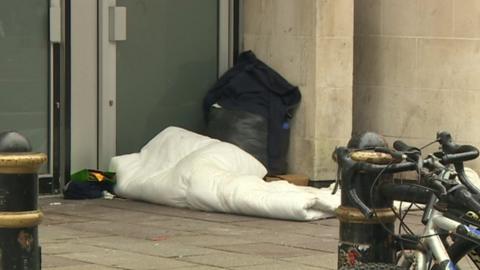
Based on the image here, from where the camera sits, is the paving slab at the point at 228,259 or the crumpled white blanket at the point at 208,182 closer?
the paving slab at the point at 228,259

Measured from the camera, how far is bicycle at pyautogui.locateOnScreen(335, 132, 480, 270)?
5.11m

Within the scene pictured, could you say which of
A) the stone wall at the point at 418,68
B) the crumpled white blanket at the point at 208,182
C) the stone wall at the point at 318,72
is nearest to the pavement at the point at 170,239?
the crumpled white blanket at the point at 208,182

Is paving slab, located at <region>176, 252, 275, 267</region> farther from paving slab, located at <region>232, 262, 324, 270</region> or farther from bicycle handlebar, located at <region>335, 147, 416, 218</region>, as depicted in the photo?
bicycle handlebar, located at <region>335, 147, 416, 218</region>

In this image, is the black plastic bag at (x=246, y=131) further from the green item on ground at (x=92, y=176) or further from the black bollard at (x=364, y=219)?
the black bollard at (x=364, y=219)

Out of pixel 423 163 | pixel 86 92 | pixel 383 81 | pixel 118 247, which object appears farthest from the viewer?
pixel 383 81

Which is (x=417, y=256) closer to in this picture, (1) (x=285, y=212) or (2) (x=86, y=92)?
(1) (x=285, y=212)

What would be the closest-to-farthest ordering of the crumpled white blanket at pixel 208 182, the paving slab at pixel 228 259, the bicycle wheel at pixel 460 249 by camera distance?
the bicycle wheel at pixel 460 249 < the paving slab at pixel 228 259 < the crumpled white blanket at pixel 208 182

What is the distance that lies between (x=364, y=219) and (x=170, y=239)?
4065mm

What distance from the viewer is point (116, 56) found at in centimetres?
1239

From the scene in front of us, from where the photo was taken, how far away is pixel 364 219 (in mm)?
5848

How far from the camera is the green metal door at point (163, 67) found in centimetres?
1252

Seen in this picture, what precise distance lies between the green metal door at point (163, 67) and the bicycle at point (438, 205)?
7.09 meters

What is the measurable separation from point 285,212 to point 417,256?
216 inches

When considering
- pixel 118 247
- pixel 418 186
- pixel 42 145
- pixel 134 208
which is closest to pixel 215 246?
pixel 118 247
